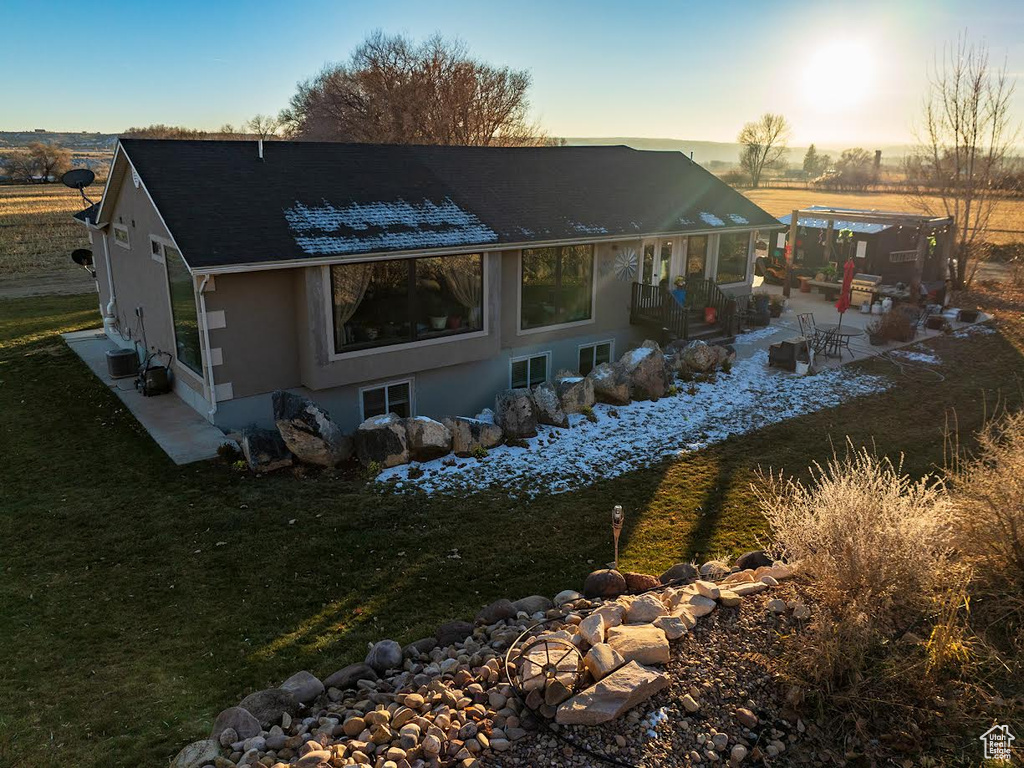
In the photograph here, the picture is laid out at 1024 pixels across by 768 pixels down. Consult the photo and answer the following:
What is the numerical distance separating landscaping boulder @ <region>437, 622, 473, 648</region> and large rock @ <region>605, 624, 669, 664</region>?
1.55 meters

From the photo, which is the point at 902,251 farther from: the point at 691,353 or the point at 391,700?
the point at 391,700

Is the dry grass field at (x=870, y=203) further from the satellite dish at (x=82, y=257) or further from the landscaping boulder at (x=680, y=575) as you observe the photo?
the landscaping boulder at (x=680, y=575)

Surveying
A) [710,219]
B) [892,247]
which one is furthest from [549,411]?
[892,247]

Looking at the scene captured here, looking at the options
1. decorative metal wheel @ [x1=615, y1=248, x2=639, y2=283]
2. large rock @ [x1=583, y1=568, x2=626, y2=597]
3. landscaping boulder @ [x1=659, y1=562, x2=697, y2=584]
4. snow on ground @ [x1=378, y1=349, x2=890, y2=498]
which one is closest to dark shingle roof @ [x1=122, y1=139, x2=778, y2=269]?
decorative metal wheel @ [x1=615, y1=248, x2=639, y2=283]

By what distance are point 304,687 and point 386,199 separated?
969 centimetres

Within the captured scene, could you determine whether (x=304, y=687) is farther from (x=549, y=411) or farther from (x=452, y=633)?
(x=549, y=411)

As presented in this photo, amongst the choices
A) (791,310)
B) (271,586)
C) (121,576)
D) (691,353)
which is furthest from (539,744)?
(791,310)

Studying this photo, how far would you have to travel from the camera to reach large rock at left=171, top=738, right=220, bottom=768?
16.1ft

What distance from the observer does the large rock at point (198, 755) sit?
4.91 metres

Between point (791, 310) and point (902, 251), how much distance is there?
448 cm

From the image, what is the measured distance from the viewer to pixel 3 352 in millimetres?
16734

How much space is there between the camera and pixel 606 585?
7.22 m

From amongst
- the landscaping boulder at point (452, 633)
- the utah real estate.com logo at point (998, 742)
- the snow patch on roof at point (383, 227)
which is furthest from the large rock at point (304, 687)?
the snow patch on roof at point (383, 227)

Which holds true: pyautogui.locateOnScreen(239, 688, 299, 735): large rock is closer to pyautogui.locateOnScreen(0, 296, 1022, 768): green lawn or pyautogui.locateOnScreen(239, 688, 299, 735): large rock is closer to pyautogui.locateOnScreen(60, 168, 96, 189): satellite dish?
pyautogui.locateOnScreen(0, 296, 1022, 768): green lawn
